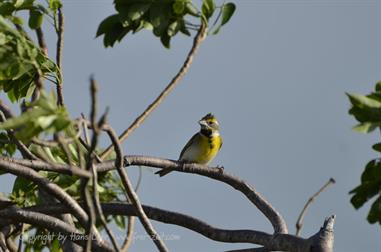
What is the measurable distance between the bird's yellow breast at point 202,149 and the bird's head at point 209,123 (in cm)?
12

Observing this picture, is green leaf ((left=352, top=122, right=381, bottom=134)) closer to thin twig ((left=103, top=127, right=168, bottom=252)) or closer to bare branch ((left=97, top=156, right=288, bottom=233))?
thin twig ((left=103, top=127, right=168, bottom=252))

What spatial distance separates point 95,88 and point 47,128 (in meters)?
0.49

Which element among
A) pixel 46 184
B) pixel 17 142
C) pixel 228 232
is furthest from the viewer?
pixel 228 232

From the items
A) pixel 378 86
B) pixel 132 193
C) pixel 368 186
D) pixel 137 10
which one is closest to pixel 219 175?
pixel 132 193

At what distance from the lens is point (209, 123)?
30.7 feet

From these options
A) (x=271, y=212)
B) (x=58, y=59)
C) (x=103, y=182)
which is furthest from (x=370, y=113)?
(x=103, y=182)

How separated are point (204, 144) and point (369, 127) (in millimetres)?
5903

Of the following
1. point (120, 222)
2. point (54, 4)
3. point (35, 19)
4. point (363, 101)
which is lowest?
point (120, 222)

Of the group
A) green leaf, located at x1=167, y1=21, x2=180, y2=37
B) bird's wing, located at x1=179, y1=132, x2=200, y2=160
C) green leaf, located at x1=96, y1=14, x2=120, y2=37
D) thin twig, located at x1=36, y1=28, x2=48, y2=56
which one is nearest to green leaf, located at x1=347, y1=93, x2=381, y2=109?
green leaf, located at x1=167, y1=21, x2=180, y2=37

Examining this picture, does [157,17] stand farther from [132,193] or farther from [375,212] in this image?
[375,212]

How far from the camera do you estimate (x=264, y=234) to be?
499 centimetres

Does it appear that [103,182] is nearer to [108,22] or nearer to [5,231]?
[5,231]

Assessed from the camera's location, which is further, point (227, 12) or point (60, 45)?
point (60, 45)

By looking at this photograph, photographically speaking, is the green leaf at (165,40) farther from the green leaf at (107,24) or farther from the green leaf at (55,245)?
the green leaf at (55,245)
